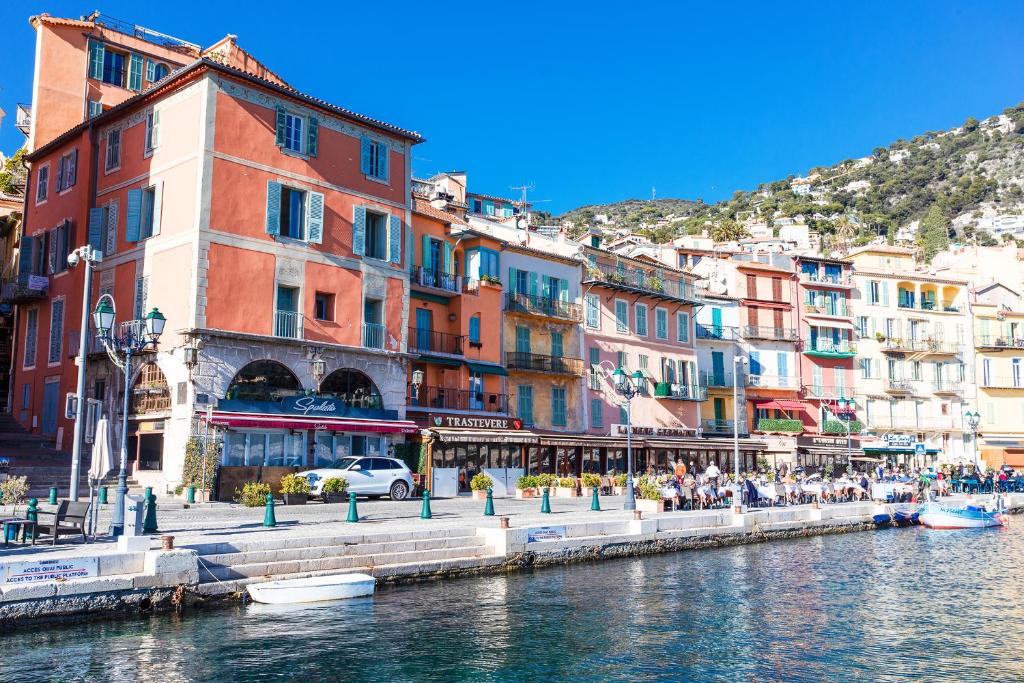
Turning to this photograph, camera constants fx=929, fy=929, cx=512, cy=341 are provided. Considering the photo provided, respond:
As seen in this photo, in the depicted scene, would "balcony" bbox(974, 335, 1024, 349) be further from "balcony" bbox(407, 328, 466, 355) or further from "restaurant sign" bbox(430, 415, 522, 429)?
"balcony" bbox(407, 328, 466, 355)

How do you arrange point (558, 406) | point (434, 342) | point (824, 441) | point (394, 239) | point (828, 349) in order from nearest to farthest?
point (394, 239) → point (434, 342) → point (558, 406) → point (824, 441) → point (828, 349)

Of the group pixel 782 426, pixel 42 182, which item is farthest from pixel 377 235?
pixel 782 426

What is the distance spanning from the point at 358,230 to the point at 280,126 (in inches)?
186

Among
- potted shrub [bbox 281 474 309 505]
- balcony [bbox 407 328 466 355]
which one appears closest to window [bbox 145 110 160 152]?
balcony [bbox 407 328 466 355]

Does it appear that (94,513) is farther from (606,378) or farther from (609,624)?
(606,378)

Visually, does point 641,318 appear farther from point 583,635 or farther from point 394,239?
point 583,635

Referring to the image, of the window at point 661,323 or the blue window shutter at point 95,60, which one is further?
the window at point 661,323

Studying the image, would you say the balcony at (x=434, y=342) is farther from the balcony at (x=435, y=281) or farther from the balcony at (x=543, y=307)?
the balcony at (x=543, y=307)

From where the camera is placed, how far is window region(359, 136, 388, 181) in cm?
3641

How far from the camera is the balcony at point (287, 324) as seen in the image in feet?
106

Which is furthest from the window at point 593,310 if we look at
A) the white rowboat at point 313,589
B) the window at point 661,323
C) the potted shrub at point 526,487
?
the white rowboat at point 313,589

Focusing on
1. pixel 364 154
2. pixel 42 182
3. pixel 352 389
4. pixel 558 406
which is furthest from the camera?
pixel 558 406

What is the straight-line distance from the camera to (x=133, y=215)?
33281 millimetres

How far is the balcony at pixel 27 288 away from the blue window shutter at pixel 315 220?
40.8ft
